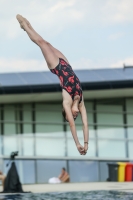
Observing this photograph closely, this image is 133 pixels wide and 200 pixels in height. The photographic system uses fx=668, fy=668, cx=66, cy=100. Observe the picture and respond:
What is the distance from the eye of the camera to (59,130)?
33.9 metres

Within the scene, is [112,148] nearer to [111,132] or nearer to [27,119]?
[111,132]

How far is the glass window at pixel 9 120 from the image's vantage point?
33.3 m

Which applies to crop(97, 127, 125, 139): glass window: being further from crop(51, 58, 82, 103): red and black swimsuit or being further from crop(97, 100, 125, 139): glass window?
Result: crop(51, 58, 82, 103): red and black swimsuit

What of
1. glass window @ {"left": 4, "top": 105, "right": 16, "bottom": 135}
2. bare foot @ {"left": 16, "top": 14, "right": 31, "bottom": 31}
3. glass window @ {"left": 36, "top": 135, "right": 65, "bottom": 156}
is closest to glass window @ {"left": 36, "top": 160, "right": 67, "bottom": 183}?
glass window @ {"left": 36, "top": 135, "right": 65, "bottom": 156}

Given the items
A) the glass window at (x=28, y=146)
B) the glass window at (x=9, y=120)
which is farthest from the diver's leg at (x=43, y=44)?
the glass window at (x=9, y=120)

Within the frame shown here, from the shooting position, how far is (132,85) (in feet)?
104

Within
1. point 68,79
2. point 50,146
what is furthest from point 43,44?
point 50,146

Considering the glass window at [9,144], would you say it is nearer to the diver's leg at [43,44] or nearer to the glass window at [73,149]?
the glass window at [73,149]

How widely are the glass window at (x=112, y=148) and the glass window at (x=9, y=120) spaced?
4.45m

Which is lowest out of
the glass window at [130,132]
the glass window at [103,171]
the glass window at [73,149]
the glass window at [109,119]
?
the glass window at [103,171]

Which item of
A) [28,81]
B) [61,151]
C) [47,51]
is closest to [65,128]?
[61,151]

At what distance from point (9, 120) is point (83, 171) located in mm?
4507

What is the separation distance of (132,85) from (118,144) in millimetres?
3738

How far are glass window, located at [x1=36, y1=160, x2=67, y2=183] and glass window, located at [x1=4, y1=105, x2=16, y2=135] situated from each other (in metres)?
2.08
